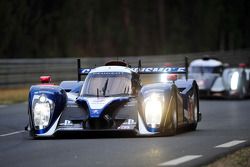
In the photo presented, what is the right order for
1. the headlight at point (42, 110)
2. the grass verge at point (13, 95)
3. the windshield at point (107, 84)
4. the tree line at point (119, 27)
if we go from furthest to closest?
the tree line at point (119, 27), the grass verge at point (13, 95), the windshield at point (107, 84), the headlight at point (42, 110)

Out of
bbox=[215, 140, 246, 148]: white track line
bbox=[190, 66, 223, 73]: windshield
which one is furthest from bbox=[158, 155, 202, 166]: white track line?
bbox=[190, 66, 223, 73]: windshield

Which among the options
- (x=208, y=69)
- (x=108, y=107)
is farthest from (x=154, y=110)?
(x=208, y=69)

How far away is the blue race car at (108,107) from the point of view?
44.9 feet

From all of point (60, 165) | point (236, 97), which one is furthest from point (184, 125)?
point (236, 97)

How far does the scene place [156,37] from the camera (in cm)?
5594

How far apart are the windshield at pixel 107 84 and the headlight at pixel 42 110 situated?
691mm

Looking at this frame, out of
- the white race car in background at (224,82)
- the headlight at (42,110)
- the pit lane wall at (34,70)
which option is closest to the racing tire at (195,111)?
the headlight at (42,110)

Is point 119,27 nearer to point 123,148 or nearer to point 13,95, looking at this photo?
point 13,95

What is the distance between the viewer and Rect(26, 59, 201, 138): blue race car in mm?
13680

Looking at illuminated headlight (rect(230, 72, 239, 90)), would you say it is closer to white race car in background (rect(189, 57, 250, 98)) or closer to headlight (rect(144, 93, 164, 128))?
white race car in background (rect(189, 57, 250, 98))

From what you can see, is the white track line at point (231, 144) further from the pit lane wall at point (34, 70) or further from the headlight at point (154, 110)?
the pit lane wall at point (34, 70)

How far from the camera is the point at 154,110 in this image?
546 inches

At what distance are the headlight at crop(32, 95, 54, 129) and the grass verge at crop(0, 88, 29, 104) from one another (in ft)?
39.5

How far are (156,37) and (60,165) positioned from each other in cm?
4590
